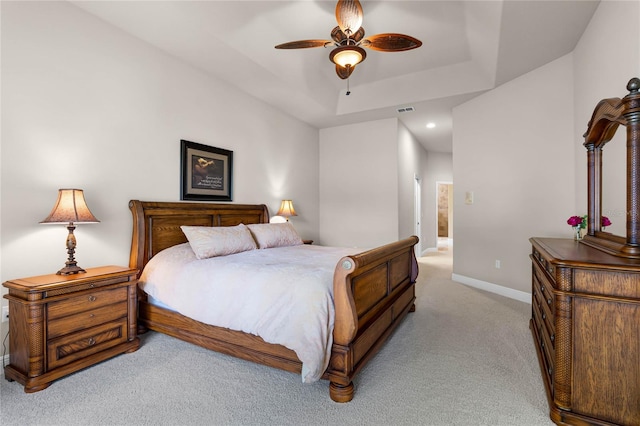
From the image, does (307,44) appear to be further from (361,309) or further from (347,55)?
(361,309)

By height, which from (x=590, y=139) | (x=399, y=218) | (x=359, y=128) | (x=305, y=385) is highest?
(x=359, y=128)

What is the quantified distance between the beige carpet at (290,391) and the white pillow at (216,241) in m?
0.86

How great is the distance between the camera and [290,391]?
2.03 meters

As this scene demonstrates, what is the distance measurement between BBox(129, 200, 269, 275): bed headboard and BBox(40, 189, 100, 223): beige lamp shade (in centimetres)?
64

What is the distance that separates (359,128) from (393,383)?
16.1 feet

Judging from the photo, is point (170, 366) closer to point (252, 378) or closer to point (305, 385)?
point (252, 378)

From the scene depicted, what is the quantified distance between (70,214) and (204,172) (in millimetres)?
1665

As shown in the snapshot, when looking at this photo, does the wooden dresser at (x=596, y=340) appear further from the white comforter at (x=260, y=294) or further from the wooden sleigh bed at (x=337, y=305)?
the white comforter at (x=260, y=294)

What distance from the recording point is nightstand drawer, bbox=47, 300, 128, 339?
2.14 metres

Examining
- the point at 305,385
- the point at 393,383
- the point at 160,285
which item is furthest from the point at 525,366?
the point at 160,285

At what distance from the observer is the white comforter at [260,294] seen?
75.9 inches

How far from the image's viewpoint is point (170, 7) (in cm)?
276

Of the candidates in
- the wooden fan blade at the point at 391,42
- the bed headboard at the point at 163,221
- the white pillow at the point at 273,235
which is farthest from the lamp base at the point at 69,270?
the wooden fan blade at the point at 391,42

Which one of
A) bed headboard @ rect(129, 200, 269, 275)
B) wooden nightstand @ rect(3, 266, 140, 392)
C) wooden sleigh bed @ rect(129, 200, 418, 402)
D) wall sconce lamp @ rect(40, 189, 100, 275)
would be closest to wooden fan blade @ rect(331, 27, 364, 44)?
wooden sleigh bed @ rect(129, 200, 418, 402)
